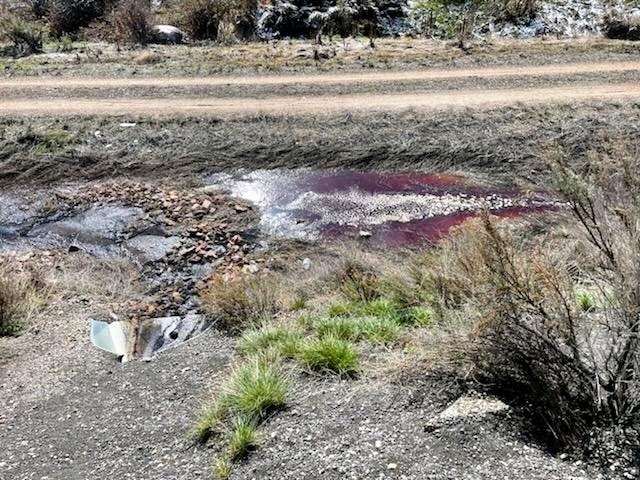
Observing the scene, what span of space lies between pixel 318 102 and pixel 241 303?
883 centimetres

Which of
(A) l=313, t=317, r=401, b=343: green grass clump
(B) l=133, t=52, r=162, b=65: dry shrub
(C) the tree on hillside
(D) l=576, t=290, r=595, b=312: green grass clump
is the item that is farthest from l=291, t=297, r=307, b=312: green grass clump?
(C) the tree on hillside

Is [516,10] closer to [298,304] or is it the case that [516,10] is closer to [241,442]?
[298,304]

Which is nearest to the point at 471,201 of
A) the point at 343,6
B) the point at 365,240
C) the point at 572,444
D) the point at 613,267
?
the point at 365,240

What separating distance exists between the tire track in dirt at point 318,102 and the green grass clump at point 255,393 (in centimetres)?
1016

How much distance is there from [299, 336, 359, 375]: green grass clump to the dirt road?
9798mm

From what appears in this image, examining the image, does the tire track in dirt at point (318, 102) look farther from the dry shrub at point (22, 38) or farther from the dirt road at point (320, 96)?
the dry shrub at point (22, 38)

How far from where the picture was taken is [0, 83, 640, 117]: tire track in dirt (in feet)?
49.2

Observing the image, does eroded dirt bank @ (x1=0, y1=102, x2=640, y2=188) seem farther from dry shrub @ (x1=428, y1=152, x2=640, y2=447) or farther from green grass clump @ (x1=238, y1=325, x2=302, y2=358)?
dry shrub @ (x1=428, y1=152, x2=640, y2=447)

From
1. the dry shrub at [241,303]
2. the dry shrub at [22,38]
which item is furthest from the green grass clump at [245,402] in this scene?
the dry shrub at [22,38]

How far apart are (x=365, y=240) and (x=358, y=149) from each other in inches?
126

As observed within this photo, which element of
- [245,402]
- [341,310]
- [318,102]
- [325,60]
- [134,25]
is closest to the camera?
[245,402]

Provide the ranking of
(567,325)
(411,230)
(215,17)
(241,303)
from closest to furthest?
1. (567,325)
2. (241,303)
3. (411,230)
4. (215,17)

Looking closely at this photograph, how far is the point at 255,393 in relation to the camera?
5406 mm

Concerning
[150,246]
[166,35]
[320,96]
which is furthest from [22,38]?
[150,246]
